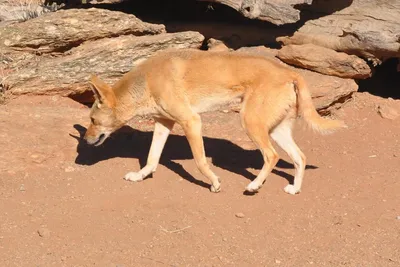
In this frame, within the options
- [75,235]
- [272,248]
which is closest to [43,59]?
[75,235]

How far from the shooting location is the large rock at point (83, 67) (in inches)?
363

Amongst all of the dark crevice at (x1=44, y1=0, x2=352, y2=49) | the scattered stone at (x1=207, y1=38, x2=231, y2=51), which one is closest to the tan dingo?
the scattered stone at (x1=207, y1=38, x2=231, y2=51)

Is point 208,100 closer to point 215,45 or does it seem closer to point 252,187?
point 252,187

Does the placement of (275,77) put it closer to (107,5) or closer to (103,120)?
(103,120)

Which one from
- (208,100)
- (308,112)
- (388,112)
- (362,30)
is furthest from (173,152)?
(388,112)

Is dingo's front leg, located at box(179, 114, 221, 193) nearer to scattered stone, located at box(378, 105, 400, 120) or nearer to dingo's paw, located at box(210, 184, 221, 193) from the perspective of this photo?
dingo's paw, located at box(210, 184, 221, 193)

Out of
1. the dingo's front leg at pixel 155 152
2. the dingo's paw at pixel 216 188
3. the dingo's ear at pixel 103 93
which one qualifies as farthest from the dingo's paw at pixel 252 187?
the dingo's ear at pixel 103 93

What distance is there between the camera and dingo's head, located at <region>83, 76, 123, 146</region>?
752cm

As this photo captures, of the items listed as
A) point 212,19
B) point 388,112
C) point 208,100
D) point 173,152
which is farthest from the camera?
point 212,19

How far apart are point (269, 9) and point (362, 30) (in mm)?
1352

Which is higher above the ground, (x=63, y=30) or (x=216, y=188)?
(x=63, y=30)

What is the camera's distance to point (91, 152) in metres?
8.26

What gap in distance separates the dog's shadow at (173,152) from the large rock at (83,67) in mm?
923

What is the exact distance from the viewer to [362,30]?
9336mm
